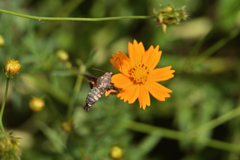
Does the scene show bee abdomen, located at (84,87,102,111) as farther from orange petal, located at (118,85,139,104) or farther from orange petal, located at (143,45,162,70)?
orange petal, located at (143,45,162,70)

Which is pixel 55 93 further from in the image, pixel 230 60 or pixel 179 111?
pixel 230 60

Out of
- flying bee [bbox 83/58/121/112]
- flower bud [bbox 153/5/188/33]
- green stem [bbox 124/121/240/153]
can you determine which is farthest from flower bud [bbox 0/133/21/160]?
green stem [bbox 124/121/240/153]

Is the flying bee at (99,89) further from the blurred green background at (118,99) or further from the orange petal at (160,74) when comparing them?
the blurred green background at (118,99)

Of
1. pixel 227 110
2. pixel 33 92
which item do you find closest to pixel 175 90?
pixel 227 110

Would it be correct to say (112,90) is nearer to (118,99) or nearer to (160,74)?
(160,74)

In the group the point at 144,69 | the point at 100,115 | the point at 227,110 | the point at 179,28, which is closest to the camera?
the point at 144,69

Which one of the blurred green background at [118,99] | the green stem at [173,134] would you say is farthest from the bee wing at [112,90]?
the green stem at [173,134]

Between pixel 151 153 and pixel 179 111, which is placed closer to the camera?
pixel 179 111

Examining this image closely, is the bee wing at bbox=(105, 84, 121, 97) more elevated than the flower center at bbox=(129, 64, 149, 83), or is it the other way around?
the flower center at bbox=(129, 64, 149, 83)
